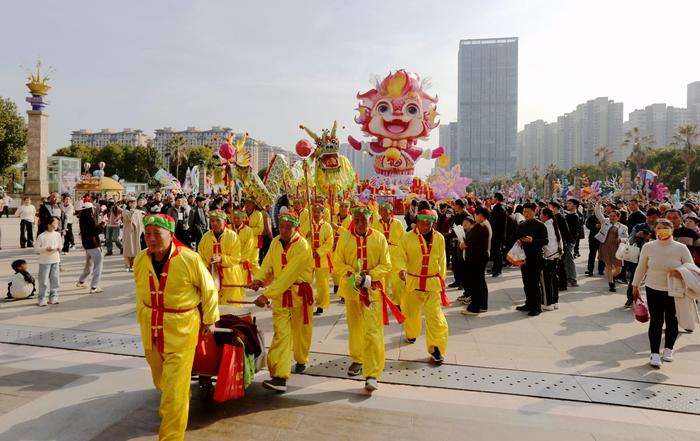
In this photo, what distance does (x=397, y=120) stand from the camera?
22.2 meters

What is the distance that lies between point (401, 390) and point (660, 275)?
308cm

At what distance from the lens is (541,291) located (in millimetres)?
7734

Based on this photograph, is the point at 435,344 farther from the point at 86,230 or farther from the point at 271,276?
the point at 86,230

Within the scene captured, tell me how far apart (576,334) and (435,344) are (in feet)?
7.98

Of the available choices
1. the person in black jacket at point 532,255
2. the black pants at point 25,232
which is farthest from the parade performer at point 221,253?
the black pants at point 25,232

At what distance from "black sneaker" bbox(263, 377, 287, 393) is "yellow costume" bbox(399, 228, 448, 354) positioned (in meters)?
1.68

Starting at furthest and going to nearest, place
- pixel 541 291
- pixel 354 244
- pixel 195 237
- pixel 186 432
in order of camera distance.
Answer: pixel 195 237 < pixel 541 291 < pixel 354 244 < pixel 186 432

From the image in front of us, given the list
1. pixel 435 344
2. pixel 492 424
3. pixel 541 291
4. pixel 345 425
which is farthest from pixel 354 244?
pixel 541 291

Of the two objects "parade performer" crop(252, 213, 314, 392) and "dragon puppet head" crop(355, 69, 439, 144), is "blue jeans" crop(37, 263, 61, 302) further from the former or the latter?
"dragon puppet head" crop(355, 69, 439, 144)

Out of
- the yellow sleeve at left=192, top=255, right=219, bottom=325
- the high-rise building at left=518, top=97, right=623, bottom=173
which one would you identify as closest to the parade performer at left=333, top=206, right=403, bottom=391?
the yellow sleeve at left=192, top=255, right=219, bottom=325

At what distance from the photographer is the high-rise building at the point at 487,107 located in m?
122

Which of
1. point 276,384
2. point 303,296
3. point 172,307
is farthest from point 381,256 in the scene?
point 172,307

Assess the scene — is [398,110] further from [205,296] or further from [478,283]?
[205,296]

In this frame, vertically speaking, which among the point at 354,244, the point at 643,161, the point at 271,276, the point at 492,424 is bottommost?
the point at 492,424
